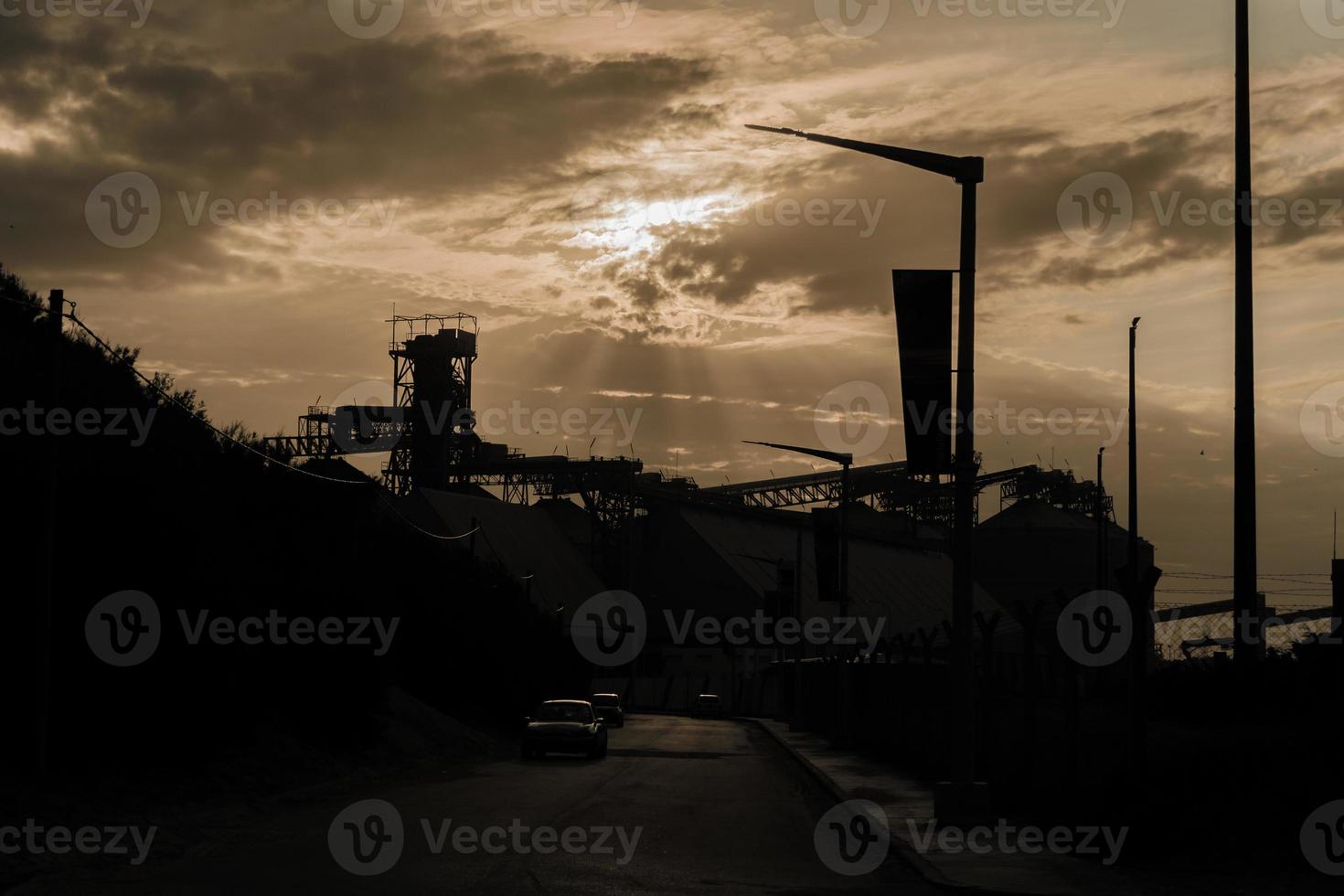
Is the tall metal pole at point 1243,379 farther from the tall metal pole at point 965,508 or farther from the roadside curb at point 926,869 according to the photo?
the roadside curb at point 926,869

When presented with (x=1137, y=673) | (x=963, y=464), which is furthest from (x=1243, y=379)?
(x=1137, y=673)

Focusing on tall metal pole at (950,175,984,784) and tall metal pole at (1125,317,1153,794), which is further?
tall metal pole at (950,175,984,784)

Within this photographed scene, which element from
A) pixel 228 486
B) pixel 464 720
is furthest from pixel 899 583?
pixel 228 486

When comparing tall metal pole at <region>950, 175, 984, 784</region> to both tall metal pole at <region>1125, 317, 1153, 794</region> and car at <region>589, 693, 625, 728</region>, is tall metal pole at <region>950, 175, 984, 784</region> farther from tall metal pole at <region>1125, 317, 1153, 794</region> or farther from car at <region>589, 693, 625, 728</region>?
car at <region>589, 693, 625, 728</region>

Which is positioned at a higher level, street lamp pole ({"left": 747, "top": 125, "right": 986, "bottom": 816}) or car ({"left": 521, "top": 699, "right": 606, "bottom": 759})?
street lamp pole ({"left": 747, "top": 125, "right": 986, "bottom": 816})

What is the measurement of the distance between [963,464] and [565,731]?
21.0 metres

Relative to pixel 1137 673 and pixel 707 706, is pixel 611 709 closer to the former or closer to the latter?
pixel 707 706

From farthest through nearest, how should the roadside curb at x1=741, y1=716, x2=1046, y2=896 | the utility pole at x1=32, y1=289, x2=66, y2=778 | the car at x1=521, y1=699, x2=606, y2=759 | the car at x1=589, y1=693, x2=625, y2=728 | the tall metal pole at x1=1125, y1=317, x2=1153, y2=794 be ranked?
the car at x1=589, y1=693, x2=625, y2=728
the car at x1=521, y1=699, x2=606, y2=759
the utility pole at x1=32, y1=289, x2=66, y2=778
the tall metal pole at x1=1125, y1=317, x2=1153, y2=794
the roadside curb at x1=741, y1=716, x2=1046, y2=896

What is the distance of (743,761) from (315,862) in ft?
79.5

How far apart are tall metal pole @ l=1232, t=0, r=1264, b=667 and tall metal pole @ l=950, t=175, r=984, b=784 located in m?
4.83

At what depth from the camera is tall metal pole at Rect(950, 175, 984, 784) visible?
64.1 feet

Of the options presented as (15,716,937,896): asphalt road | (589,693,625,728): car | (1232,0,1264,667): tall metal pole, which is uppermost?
(1232,0,1264,667): tall metal pole

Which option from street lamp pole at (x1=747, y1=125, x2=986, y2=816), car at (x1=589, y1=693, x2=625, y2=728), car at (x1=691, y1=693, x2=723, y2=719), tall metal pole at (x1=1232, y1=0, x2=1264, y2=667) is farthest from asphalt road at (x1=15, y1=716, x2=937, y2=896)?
car at (x1=691, y1=693, x2=723, y2=719)

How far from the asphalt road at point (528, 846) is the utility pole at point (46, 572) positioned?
7.99ft
